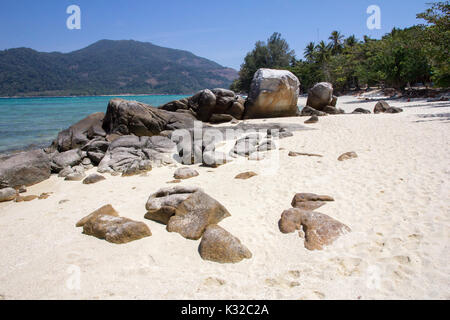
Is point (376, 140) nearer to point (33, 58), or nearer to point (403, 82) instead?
point (403, 82)

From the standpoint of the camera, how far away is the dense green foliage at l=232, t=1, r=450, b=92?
50.7ft

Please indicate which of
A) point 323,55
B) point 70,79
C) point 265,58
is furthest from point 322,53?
point 70,79

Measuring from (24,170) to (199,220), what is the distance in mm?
5988

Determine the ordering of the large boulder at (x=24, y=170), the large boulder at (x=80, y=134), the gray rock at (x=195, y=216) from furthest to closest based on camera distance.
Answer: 1. the large boulder at (x=80, y=134)
2. the large boulder at (x=24, y=170)
3. the gray rock at (x=195, y=216)

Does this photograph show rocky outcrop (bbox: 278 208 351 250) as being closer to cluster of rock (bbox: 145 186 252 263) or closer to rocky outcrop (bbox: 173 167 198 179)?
cluster of rock (bbox: 145 186 252 263)

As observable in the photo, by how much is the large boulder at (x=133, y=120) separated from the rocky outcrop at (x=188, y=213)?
8756 millimetres

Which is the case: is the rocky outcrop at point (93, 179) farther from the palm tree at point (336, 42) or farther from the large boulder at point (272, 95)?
the palm tree at point (336, 42)

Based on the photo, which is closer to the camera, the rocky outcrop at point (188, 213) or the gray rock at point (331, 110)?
the rocky outcrop at point (188, 213)

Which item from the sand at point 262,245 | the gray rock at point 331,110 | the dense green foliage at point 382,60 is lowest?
the sand at point 262,245

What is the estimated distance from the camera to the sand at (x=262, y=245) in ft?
9.94

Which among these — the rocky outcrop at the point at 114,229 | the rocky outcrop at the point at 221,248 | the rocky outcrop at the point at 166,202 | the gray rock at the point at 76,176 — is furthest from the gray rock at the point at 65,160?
the rocky outcrop at the point at 221,248

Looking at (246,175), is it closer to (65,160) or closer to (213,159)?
(213,159)

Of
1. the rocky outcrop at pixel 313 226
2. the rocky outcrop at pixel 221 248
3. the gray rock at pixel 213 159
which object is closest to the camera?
the rocky outcrop at pixel 221 248

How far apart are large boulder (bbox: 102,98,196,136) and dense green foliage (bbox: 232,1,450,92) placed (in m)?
14.6
